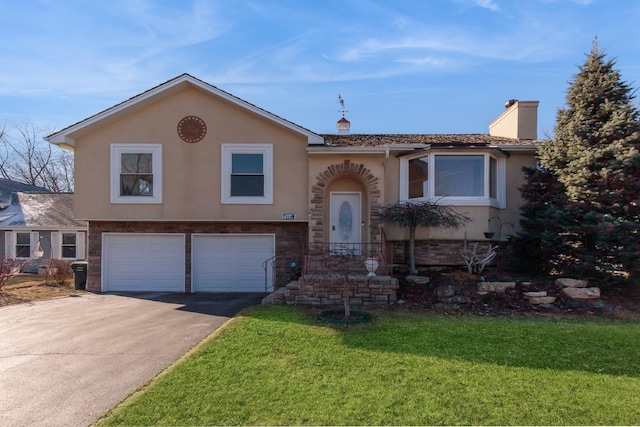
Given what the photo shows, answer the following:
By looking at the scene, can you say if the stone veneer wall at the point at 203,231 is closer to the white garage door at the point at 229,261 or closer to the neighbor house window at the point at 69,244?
the white garage door at the point at 229,261

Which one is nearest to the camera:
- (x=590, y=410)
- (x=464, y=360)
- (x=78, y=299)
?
(x=590, y=410)

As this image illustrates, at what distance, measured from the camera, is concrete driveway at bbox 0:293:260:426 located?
4562mm

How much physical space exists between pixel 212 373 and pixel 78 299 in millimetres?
8583

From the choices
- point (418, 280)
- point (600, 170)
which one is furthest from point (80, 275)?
point (600, 170)

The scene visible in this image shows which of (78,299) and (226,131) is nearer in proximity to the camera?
(78,299)

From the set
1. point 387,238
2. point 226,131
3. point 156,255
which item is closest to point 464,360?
point 387,238

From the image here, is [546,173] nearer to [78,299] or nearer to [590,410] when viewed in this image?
[590,410]

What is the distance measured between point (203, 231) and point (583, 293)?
10844mm

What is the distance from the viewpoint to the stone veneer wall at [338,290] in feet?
31.9

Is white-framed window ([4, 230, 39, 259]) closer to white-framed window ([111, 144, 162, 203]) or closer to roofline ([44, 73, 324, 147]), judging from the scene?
roofline ([44, 73, 324, 147])

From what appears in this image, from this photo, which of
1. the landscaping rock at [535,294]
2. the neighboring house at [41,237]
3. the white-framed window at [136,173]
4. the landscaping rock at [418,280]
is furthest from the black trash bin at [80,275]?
the landscaping rock at [535,294]

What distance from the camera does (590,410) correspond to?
4.19 metres

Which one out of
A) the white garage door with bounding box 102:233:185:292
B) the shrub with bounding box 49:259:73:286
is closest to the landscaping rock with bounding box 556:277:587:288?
the white garage door with bounding box 102:233:185:292

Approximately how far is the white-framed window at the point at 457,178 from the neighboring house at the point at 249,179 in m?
0.03
